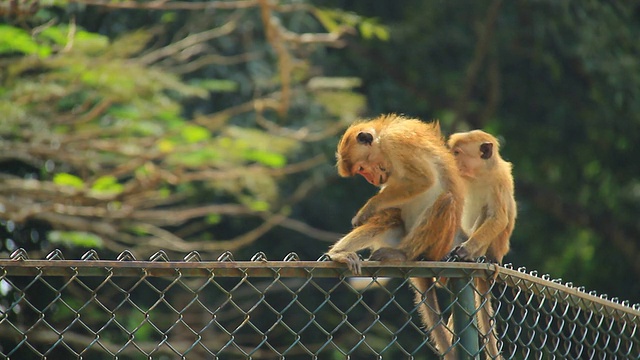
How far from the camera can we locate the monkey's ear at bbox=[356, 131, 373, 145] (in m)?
6.15

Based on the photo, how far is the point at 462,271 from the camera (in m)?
4.17

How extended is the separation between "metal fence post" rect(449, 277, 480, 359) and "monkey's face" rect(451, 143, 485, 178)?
246cm

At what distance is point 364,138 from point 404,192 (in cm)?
48

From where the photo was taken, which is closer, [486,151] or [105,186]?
[486,151]

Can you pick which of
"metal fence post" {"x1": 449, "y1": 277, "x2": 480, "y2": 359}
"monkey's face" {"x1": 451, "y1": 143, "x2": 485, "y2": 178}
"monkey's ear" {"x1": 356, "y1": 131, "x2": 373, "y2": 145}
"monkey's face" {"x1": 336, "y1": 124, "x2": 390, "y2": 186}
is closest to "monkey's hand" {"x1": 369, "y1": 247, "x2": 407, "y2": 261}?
"monkey's face" {"x1": 336, "y1": 124, "x2": 390, "y2": 186}

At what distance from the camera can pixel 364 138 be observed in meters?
6.16

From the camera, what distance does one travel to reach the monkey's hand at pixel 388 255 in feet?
17.7

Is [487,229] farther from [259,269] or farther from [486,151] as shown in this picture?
[259,269]

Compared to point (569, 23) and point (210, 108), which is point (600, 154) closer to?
point (569, 23)

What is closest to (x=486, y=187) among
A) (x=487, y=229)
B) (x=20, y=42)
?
(x=487, y=229)

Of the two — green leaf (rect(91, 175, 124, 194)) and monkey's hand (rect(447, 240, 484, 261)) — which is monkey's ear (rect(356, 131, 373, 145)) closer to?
monkey's hand (rect(447, 240, 484, 261))

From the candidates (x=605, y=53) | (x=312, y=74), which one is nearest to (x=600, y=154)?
(x=605, y=53)

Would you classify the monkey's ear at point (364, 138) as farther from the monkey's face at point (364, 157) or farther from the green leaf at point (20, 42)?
the green leaf at point (20, 42)

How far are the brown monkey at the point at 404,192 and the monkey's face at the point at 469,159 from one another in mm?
388
